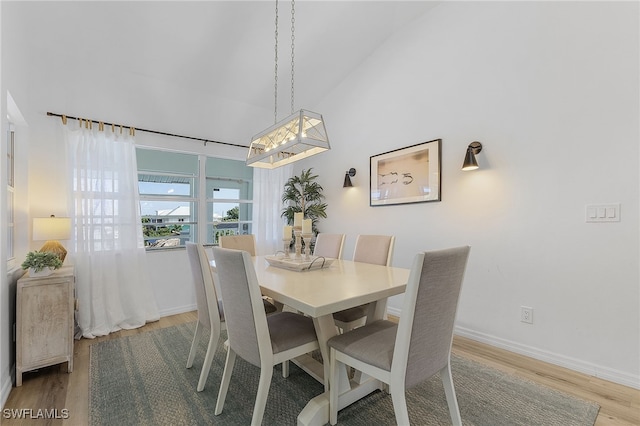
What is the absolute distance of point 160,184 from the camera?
11.5 feet

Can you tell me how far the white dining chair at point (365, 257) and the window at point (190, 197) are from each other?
2177 mm

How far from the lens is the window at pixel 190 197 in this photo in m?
3.43

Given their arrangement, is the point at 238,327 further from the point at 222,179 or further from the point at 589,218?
the point at 222,179

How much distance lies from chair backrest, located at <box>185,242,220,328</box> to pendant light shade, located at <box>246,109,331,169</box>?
92 centimetres

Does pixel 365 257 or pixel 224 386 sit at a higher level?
pixel 365 257

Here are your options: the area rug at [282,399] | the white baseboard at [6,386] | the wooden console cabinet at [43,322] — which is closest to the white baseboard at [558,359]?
the area rug at [282,399]

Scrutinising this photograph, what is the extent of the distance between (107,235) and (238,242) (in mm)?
1409

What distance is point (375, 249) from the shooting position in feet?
8.40

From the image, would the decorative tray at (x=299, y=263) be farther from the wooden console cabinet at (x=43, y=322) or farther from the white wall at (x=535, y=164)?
the wooden console cabinet at (x=43, y=322)

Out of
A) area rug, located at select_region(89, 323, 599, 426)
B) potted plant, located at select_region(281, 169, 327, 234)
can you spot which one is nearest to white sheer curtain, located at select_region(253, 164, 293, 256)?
potted plant, located at select_region(281, 169, 327, 234)

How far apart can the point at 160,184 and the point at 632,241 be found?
173 inches

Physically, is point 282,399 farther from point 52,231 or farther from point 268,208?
point 268,208

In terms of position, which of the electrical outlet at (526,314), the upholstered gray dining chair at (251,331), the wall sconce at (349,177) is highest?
the wall sconce at (349,177)

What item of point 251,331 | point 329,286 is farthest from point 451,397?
point 251,331
